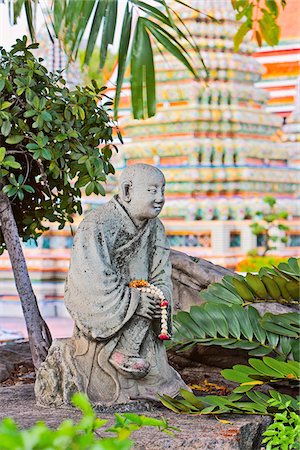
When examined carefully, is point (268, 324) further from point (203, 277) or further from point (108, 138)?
point (108, 138)

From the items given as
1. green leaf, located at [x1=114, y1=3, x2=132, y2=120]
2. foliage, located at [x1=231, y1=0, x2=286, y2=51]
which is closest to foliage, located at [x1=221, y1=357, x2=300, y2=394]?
green leaf, located at [x1=114, y1=3, x2=132, y2=120]

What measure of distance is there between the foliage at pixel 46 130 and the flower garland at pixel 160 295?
1.40 ft

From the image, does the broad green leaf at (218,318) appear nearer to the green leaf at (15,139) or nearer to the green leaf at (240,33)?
the green leaf at (15,139)

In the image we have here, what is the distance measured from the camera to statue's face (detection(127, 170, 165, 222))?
10.1ft

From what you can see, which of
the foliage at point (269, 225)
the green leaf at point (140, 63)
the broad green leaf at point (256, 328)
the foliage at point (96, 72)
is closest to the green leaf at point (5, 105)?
the green leaf at point (140, 63)

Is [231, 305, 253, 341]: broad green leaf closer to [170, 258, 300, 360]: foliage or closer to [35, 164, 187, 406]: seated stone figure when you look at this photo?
[170, 258, 300, 360]: foliage

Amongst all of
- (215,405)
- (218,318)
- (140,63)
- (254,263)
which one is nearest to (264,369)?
(215,405)

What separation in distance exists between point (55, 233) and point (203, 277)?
5056 millimetres

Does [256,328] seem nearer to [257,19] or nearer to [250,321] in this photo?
[250,321]

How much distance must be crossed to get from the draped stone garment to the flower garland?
0.04 meters

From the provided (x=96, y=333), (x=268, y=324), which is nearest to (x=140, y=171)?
(x=96, y=333)

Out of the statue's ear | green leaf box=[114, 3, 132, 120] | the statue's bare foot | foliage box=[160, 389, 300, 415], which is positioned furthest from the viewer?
green leaf box=[114, 3, 132, 120]

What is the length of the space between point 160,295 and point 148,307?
8 centimetres

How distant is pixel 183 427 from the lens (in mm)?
2758
